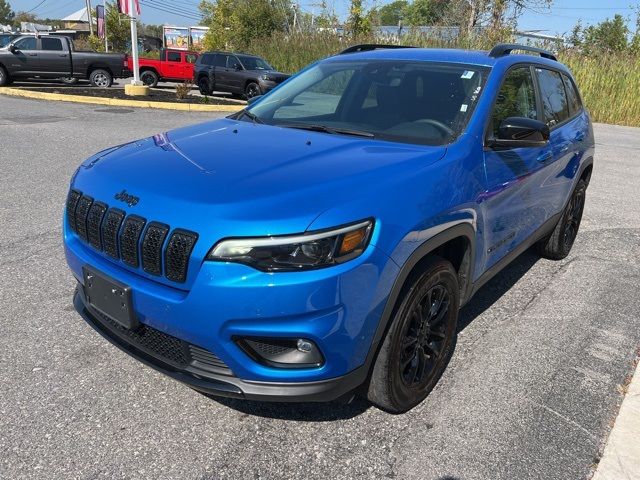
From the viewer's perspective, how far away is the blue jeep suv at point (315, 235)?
6.77 ft

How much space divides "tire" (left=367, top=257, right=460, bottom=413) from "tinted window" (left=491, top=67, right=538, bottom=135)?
1045 mm

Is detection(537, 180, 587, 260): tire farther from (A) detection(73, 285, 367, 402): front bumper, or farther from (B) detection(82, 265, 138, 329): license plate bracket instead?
(B) detection(82, 265, 138, 329): license plate bracket

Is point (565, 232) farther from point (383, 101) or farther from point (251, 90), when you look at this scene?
point (251, 90)

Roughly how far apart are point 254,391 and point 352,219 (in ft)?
2.63

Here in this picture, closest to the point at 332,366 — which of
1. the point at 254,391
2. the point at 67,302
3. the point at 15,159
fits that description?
the point at 254,391

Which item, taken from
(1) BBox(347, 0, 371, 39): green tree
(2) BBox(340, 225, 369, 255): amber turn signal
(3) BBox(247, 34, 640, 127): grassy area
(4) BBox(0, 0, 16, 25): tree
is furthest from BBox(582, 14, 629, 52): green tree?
(4) BBox(0, 0, 16, 25): tree

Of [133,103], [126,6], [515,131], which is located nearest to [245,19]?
[126,6]

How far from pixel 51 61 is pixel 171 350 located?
63.4 ft

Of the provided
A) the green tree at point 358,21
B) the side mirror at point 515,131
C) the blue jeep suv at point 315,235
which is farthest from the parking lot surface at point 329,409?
the green tree at point 358,21

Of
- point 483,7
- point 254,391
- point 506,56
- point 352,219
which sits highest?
point 483,7

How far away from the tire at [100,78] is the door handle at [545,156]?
19.0 metres

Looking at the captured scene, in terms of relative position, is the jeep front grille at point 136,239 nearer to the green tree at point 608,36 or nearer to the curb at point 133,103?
the curb at point 133,103

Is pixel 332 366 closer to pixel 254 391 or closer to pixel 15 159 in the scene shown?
pixel 254 391

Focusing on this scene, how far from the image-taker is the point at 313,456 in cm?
241
